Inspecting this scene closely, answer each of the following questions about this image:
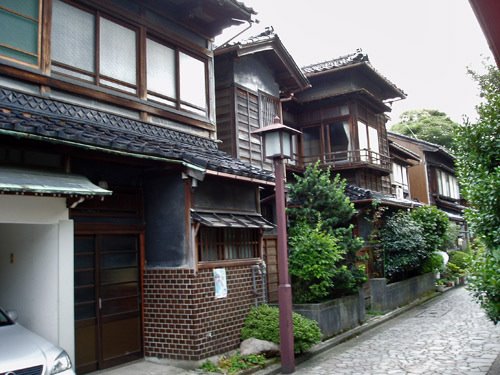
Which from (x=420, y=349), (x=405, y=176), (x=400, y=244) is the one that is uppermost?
(x=405, y=176)

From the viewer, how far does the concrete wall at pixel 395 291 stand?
16.0 m

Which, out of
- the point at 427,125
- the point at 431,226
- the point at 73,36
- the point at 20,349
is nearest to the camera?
the point at 20,349

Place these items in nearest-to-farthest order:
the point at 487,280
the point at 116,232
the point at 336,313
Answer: the point at 487,280 < the point at 116,232 < the point at 336,313

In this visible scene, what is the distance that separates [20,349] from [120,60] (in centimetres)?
645

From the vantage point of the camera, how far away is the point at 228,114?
15.5m

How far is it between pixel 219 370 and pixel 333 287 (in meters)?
5.23

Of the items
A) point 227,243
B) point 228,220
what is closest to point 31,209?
point 228,220

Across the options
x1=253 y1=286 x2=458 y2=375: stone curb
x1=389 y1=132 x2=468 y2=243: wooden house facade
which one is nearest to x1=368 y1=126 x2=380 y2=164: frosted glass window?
x1=253 y1=286 x2=458 y2=375: stone curb

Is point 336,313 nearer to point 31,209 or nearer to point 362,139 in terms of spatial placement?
point 31,209

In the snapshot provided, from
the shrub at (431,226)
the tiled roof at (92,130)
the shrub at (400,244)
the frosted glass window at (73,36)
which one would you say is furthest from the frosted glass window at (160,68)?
the shrub at (431,226)

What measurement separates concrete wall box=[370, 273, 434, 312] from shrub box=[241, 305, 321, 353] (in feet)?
20.8

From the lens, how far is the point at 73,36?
9445 millimetres

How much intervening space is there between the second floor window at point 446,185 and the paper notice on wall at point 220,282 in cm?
2891

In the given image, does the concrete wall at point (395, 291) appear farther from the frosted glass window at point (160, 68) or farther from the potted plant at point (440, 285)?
the frosted glass window at point (160, 68)
